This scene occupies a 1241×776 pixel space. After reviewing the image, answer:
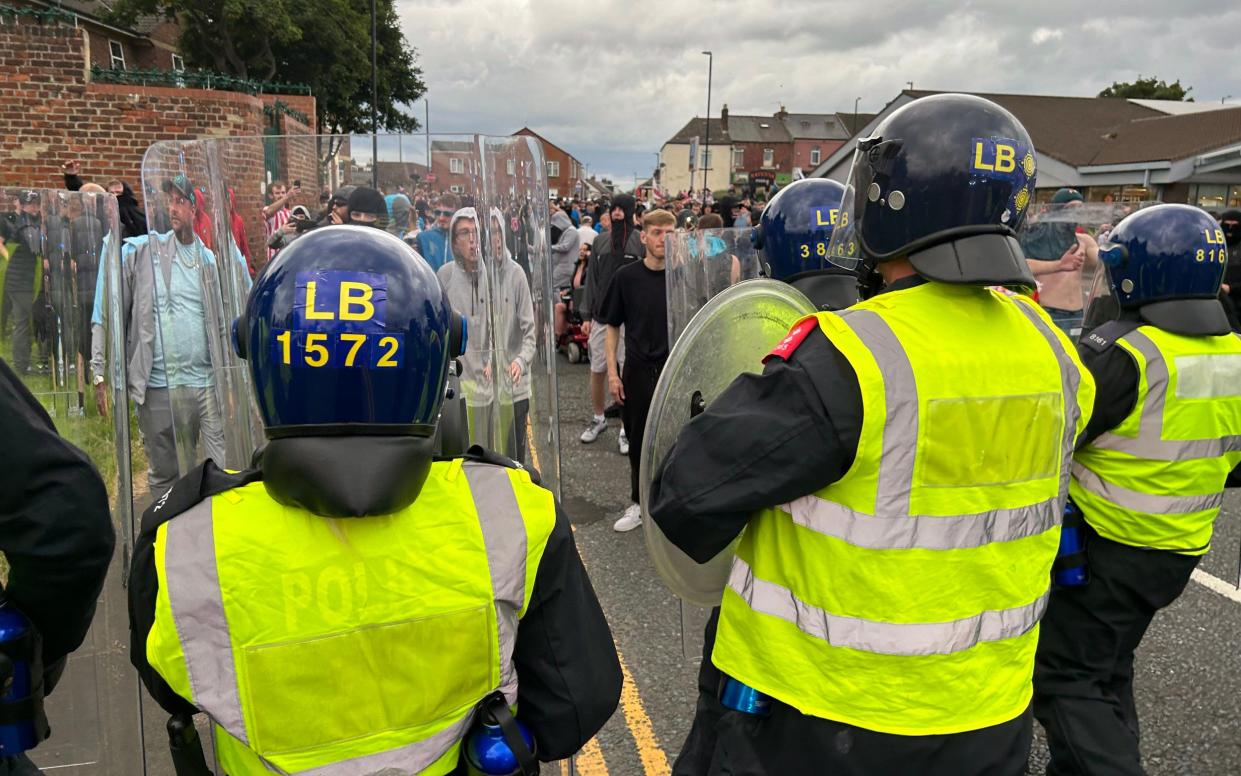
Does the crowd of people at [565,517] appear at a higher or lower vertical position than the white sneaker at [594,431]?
higher

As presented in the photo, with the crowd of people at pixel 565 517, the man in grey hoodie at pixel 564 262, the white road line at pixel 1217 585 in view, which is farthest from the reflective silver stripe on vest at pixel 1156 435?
the man in grey hoodie at pixel 564 262

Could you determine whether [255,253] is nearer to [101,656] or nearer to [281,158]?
[281,158]

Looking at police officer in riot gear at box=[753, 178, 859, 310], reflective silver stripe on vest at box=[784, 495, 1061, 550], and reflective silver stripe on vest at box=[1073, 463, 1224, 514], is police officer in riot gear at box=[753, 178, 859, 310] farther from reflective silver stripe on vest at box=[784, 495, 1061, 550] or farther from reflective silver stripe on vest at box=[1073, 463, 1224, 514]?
reflective silver stripe on vest at box=[784, 495, 1061, 550]

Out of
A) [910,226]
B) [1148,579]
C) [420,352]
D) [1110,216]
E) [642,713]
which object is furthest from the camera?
[1110,216]

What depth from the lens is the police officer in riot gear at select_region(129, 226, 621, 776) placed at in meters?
1.32

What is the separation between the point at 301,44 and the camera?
31922mm

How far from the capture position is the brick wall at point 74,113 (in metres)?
10.4

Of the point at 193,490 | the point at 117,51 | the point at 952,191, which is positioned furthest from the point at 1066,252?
the point at 117,51

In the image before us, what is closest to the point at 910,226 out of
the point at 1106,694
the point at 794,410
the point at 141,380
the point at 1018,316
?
the point at 1018,316

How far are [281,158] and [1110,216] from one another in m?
8.00

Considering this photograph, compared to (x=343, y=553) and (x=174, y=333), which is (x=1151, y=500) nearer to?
(x=343, y=553)

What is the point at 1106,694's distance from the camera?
280 centimetres

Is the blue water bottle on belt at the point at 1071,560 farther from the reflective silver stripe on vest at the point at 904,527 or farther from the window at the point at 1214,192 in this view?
the window at the point at 1214,192

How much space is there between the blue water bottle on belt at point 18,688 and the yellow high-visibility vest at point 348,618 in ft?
2.21
